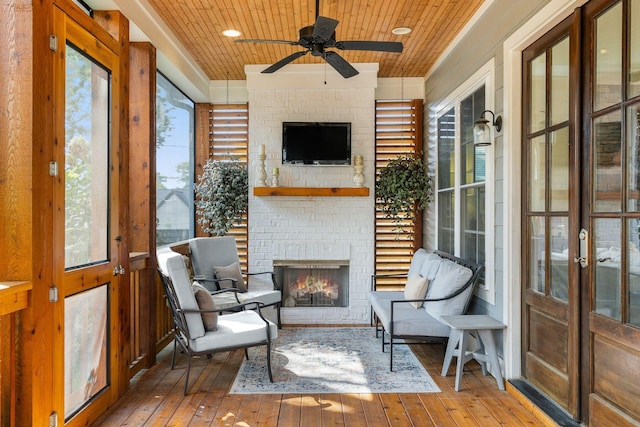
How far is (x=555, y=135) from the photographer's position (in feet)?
9.96

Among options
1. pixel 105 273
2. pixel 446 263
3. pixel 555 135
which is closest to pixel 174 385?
pixel 105 273

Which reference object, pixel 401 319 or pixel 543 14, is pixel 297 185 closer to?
pixel 401 319

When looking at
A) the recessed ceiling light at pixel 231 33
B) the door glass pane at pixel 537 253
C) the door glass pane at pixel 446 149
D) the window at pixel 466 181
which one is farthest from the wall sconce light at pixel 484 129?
the recessed ceiling light at pixel 231 33

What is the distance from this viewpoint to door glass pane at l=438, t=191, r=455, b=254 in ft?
16.6

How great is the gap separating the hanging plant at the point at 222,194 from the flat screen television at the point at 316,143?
0.63m

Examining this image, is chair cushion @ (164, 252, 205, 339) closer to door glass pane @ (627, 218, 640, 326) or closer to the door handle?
the door handle

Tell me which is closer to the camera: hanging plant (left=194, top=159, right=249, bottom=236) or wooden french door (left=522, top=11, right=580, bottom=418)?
wooden french door (left=522, top=11, right=580, bottom=418)

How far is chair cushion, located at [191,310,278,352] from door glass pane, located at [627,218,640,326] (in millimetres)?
2357

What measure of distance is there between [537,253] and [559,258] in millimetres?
293

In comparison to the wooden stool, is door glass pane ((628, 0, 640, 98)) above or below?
above

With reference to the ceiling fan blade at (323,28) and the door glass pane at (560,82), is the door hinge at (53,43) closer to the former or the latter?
the ceiling fan blade at (323,28)

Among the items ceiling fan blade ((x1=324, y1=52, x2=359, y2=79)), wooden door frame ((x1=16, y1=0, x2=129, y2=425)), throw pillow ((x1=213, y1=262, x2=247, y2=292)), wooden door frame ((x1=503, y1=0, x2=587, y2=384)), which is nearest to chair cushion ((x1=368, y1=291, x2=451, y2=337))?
wooden door frame ((x1=503, y1=0, x2=587, y2=384))

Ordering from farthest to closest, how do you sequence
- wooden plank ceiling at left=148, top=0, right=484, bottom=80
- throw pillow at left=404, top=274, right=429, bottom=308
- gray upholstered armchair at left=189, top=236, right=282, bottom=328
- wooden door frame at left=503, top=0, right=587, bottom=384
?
gray upholstered armchair at left=189, top=236, right=282, bottom=328 < throw pillow at left=404, top=274, right=429, bottom=308 < wooden plank ceiling at left=148, top=0, right=484, bottom=80 < wooden door frame at left=503, top=0, right=587, bottom=384

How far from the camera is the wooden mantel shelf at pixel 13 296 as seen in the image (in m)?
2.10
